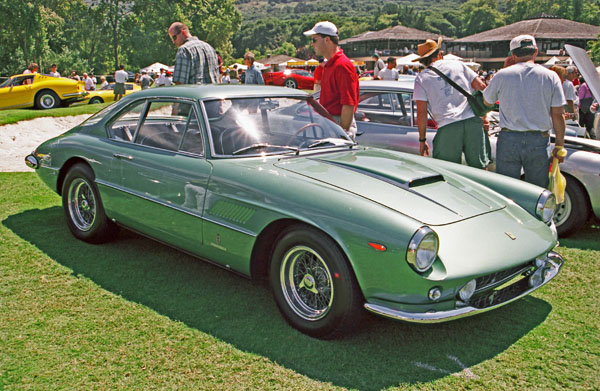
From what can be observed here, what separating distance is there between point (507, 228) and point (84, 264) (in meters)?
3.27

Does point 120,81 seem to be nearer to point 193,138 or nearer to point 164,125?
point 164,125

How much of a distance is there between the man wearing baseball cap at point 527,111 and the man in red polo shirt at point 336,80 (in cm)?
125

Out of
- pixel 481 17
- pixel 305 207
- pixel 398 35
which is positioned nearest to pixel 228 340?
pixel 305 207

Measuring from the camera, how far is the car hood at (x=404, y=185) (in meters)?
3.20

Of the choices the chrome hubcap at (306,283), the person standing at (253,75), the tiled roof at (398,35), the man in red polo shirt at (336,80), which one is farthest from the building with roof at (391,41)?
the chrome hubcap at (306,283)

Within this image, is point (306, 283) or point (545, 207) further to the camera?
point (545, 207)

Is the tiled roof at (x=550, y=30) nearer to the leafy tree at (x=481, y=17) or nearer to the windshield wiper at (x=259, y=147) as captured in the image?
the windshield wiper at (x=259, y=147)

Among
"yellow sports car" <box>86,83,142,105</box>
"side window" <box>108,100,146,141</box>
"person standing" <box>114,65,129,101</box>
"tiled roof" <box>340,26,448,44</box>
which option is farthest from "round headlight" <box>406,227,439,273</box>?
"tiled roof" <box>340,26,448,44</box>

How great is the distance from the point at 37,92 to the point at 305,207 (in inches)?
719

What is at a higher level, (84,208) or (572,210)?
(84,208)

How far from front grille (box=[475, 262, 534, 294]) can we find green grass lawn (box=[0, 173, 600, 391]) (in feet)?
1.36

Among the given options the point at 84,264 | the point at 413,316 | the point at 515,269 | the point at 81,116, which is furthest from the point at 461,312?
the point at 81,116

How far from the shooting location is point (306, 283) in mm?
3260

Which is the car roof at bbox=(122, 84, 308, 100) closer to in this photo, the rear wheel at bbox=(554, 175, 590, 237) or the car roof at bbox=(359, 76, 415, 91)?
the car roof at bbox=(359, 76, 415, 91)
